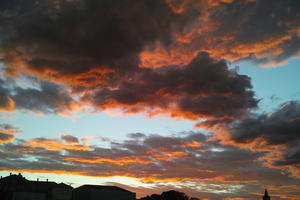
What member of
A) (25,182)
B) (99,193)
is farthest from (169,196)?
(25,182)

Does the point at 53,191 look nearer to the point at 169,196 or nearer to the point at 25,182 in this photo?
the point at 25,182

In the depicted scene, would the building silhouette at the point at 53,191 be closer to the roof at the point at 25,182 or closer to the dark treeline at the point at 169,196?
the roof at the point at 25,182

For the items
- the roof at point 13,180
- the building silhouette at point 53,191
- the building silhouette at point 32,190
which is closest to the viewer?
the building silhouette at point 32,190

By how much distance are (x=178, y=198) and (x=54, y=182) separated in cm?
6180

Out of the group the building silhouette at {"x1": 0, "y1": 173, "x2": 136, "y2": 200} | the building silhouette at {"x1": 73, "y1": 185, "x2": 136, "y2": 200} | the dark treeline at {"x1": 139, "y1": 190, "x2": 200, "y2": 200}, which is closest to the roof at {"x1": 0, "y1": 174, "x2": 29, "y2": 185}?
the building silhouette at {"x1": 0, "y1": 173, "x2": 136, "y2": 200}

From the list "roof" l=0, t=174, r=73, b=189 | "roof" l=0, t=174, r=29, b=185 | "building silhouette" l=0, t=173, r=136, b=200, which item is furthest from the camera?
"roof" l=0, t=174, r=29, b=185

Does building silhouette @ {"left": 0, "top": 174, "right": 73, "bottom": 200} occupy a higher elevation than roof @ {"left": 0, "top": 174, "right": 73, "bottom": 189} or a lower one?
lower

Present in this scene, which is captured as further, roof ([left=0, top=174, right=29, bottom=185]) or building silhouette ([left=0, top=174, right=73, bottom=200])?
roof ([left=0, top=174, right=29, bottom=185])

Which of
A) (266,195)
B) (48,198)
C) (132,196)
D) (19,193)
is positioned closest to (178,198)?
(132,196)

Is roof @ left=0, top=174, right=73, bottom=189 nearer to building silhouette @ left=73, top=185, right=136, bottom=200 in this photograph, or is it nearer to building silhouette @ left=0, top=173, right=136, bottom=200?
building silhouette @ left=0, top=173, right=136, bottom=200

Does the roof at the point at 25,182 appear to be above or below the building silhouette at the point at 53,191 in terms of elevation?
above

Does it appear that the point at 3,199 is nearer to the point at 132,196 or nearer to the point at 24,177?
the point at 24,177

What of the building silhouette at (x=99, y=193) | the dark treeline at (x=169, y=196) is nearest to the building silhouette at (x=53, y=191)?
the building silhouette at (x=99, y=193)

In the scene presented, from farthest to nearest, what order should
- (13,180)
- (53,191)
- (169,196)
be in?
(169,196) < (13,180) < (53,191)
